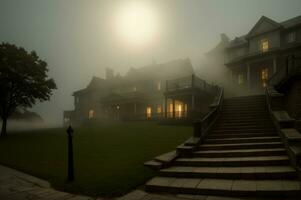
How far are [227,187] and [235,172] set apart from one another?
903 millimetres

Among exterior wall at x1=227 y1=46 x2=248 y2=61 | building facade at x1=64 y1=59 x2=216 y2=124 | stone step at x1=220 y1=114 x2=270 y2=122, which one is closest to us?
stone step at x1=220 y1=114 x2=270 y2=122

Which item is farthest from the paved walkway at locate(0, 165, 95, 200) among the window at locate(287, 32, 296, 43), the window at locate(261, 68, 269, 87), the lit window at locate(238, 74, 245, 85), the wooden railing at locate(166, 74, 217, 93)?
the window at locate(287, 32, 296, 43)

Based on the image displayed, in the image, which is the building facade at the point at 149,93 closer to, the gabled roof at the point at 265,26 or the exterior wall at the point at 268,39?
the exterior wall at the point at 268,39

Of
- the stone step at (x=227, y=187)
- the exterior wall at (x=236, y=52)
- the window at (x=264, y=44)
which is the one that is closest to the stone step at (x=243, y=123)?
the stone step at (x=227, y=187)

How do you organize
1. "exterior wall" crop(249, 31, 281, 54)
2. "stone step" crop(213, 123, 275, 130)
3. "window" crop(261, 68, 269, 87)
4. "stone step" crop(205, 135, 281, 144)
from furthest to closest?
"exterior wall" crop(249, 31, 281, 54) < "window" crop(261, 68, 269, 87) < "stone step" crop(213, 123, 275, 130) < "stone step" crop(205, 135, 281, 144)

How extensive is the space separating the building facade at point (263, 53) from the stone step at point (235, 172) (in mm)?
20944

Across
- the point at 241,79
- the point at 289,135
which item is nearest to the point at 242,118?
the point at 289,135

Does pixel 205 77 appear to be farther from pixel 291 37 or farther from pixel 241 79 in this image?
pixel 291 37

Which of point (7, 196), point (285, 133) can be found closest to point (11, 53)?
point (7, 196)

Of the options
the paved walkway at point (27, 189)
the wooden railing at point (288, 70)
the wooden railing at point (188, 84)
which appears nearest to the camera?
the paved walkway at point (27, 189)

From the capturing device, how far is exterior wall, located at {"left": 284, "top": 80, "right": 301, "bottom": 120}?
12641mm

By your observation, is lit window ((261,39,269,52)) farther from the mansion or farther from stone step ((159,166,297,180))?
stone step ((159,166,297,180))

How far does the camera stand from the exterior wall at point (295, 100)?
1264 centimetres

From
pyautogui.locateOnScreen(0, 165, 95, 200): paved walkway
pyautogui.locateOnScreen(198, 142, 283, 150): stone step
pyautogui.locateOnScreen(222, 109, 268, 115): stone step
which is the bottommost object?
pyautogui.locateOnScreen(0, 165, 95, 200): paved walkway
